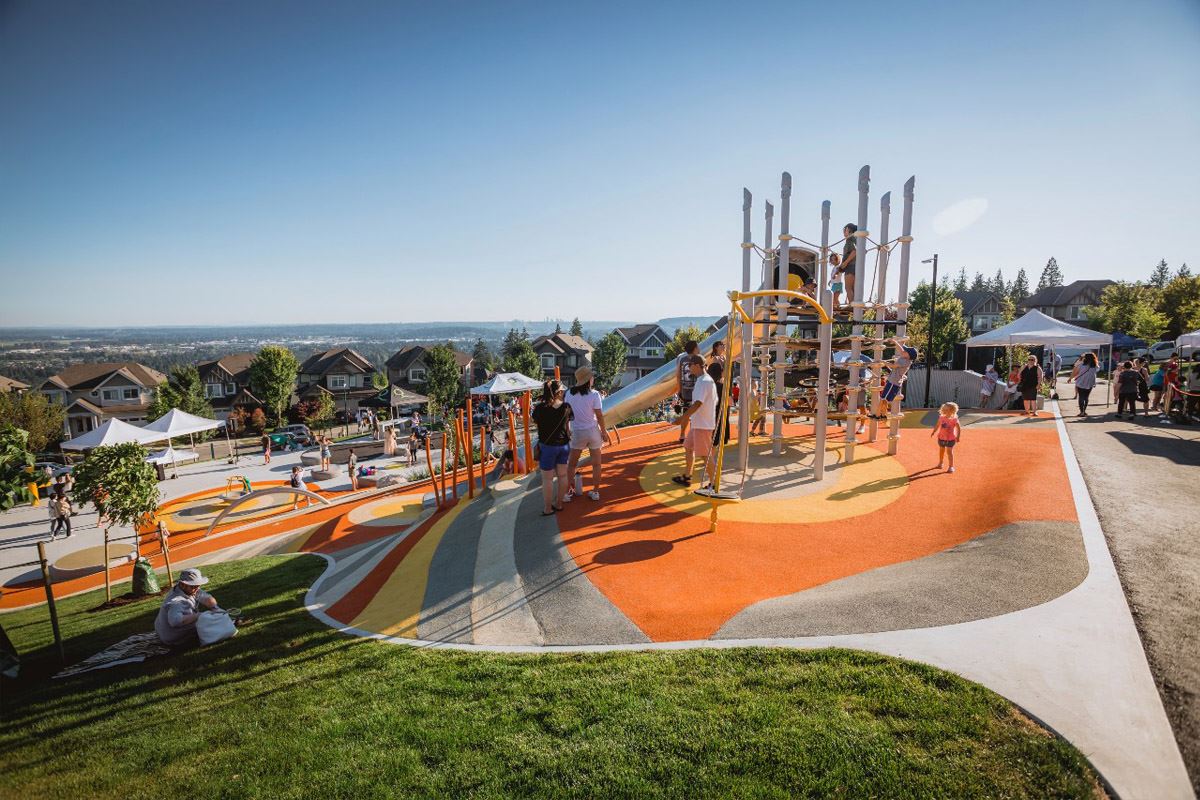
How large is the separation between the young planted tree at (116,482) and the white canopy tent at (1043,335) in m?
26.2

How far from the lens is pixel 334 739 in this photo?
4.39 metres

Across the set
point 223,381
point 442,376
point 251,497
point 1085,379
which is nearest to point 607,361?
point 442,376

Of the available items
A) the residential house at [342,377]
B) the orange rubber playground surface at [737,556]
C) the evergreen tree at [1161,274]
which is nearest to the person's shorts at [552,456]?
the orange rubber playground surface at [737,556]

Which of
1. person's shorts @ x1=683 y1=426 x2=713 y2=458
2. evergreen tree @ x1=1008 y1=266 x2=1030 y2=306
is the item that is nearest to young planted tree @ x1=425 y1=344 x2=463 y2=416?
person's shorts @ x1=683 y1=426 x2=713 y2=458

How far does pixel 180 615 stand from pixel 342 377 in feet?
245

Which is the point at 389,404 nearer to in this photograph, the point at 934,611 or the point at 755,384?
the point at 755,384

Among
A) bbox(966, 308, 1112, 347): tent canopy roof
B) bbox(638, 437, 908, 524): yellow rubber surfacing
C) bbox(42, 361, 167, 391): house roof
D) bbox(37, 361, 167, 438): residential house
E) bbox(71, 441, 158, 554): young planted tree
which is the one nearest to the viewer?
bbox(638, 437, 908, 524): yellow rubber surfacing

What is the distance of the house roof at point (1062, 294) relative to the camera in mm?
86625

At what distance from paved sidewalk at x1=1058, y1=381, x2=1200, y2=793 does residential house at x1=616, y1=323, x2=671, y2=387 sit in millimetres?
67549

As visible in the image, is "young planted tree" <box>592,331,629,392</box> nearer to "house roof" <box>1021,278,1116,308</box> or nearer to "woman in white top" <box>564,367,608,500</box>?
"woman in white top" <box>564,367,608,500</box>

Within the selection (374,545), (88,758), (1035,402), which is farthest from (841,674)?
(1035,402)

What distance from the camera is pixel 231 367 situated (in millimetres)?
74875

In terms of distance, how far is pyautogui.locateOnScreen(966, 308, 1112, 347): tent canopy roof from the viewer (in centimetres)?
1852

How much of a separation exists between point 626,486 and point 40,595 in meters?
14.2
